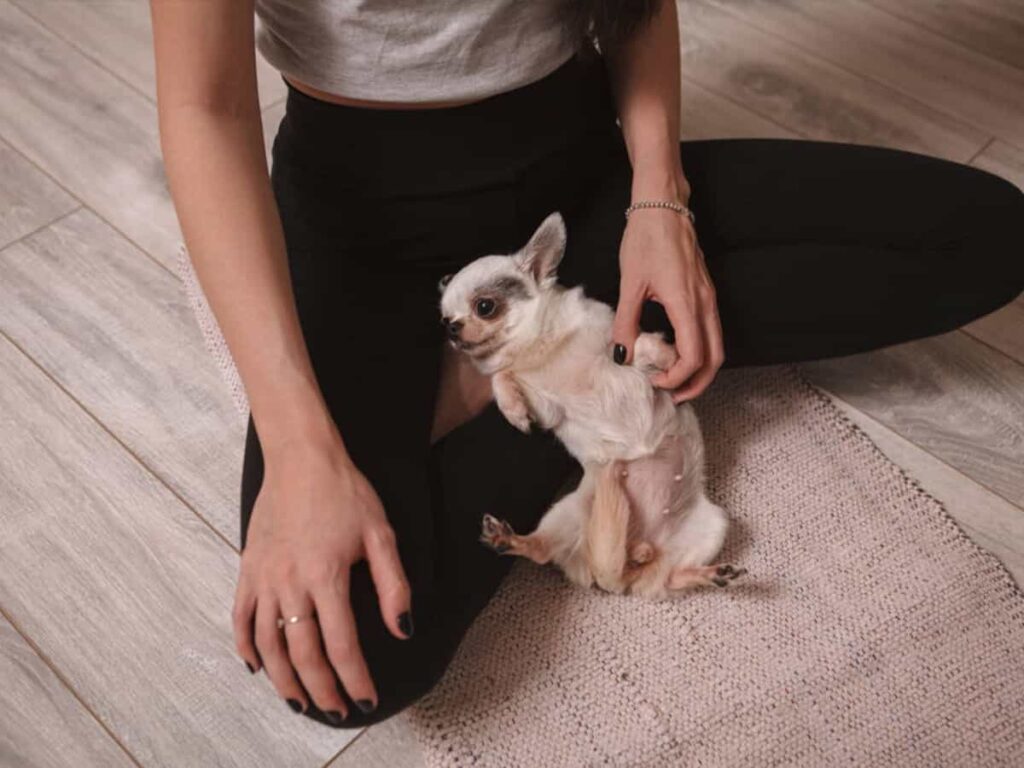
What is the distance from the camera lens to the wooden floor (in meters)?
1.02

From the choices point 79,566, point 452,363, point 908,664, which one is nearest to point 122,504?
point 79,566

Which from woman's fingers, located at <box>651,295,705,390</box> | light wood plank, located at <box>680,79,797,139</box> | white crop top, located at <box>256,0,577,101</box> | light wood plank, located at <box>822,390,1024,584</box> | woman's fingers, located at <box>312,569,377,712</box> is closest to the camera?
woman's fingers, located at <box>312,569,377,712</box>

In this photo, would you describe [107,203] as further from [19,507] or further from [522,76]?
[522,76]

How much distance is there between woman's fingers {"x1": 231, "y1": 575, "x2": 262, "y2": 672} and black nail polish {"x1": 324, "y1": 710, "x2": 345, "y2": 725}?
0.09m

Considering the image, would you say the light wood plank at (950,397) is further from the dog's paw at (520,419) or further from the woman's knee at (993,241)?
the dog's paw at (520,419)

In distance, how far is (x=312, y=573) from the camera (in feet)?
2.35

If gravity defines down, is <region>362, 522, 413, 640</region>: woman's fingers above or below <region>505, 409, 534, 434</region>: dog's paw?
above

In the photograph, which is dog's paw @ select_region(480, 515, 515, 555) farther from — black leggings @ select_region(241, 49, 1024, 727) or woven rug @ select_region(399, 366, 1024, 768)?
woven rug @ select_region(399, 366, 1024, 768)

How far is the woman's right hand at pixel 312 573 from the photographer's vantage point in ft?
2.36

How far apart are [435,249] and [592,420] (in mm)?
271

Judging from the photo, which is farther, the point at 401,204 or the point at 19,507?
the point at 19,507

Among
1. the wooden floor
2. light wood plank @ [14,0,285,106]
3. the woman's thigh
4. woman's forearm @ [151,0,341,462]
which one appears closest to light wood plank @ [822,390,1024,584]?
the wooden floor

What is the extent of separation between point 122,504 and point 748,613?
0.82 m

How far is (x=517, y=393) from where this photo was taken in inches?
39.9
